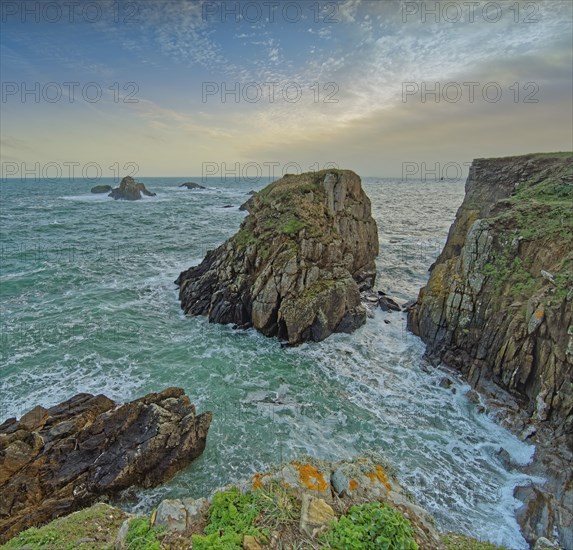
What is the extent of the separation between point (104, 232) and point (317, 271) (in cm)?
4313

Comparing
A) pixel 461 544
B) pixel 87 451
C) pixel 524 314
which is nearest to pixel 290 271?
pixel 524 314

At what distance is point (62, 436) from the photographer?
13.3 m

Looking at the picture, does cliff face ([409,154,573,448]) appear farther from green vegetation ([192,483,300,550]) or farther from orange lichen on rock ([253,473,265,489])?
orange lichen on rock ([253,473,265,489])

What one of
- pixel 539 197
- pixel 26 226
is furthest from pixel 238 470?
pixel 26 226

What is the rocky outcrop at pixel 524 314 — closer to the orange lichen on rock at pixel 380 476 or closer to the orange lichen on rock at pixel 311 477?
the orange lichen on rock at pixel 380 476

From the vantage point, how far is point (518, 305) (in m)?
17.4

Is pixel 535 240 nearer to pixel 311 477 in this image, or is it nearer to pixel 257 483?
pixel 311 477

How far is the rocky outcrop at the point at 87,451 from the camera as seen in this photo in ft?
37.2

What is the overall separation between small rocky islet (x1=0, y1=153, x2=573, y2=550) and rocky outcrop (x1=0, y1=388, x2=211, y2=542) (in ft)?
0.17

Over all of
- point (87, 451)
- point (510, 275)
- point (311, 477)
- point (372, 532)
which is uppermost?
point (510, 275)

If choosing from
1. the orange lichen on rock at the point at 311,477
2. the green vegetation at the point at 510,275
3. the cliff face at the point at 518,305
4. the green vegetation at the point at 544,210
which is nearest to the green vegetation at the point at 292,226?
the cliff face at the point at 518,305

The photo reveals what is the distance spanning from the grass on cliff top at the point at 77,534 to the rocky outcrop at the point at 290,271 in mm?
16084

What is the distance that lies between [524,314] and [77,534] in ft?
63.3

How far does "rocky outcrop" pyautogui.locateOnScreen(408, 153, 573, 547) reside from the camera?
13906 millimetres
